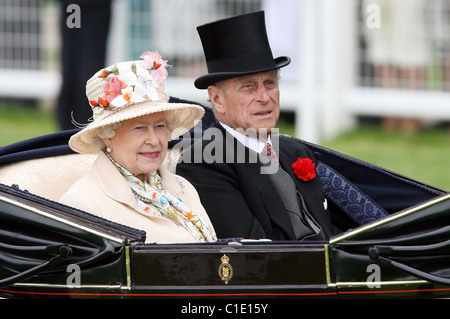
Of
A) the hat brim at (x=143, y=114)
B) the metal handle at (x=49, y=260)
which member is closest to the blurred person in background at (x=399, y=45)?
the hat brim at (x=143, y=114)

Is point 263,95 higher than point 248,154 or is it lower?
higher

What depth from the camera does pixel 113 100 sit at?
371cm

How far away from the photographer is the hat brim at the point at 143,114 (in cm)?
370

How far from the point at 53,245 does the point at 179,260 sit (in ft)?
1.41

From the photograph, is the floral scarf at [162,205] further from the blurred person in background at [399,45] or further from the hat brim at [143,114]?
the blurred person in background at [399,45]

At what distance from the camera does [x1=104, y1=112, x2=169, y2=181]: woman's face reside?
12.4 ft

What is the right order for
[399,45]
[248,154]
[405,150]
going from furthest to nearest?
[399,45] < [405,150] < [248,154]

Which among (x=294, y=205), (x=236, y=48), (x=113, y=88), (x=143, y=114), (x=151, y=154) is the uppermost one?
(x=236, y=48)

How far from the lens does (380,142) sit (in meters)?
9.69

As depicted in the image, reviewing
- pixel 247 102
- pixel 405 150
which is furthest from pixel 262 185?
pixel 405 150

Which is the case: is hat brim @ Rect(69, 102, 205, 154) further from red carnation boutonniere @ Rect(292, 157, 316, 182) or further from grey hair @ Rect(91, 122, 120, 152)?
red carnation boutonniere @ Rect(292, 157, 316, 182)

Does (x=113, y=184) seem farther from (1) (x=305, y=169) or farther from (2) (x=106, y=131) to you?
(1) (x=305, y=169)

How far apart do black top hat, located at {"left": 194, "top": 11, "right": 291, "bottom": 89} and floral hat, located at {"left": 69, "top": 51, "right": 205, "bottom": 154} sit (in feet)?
1.43

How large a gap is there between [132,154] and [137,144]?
0.14 feet
